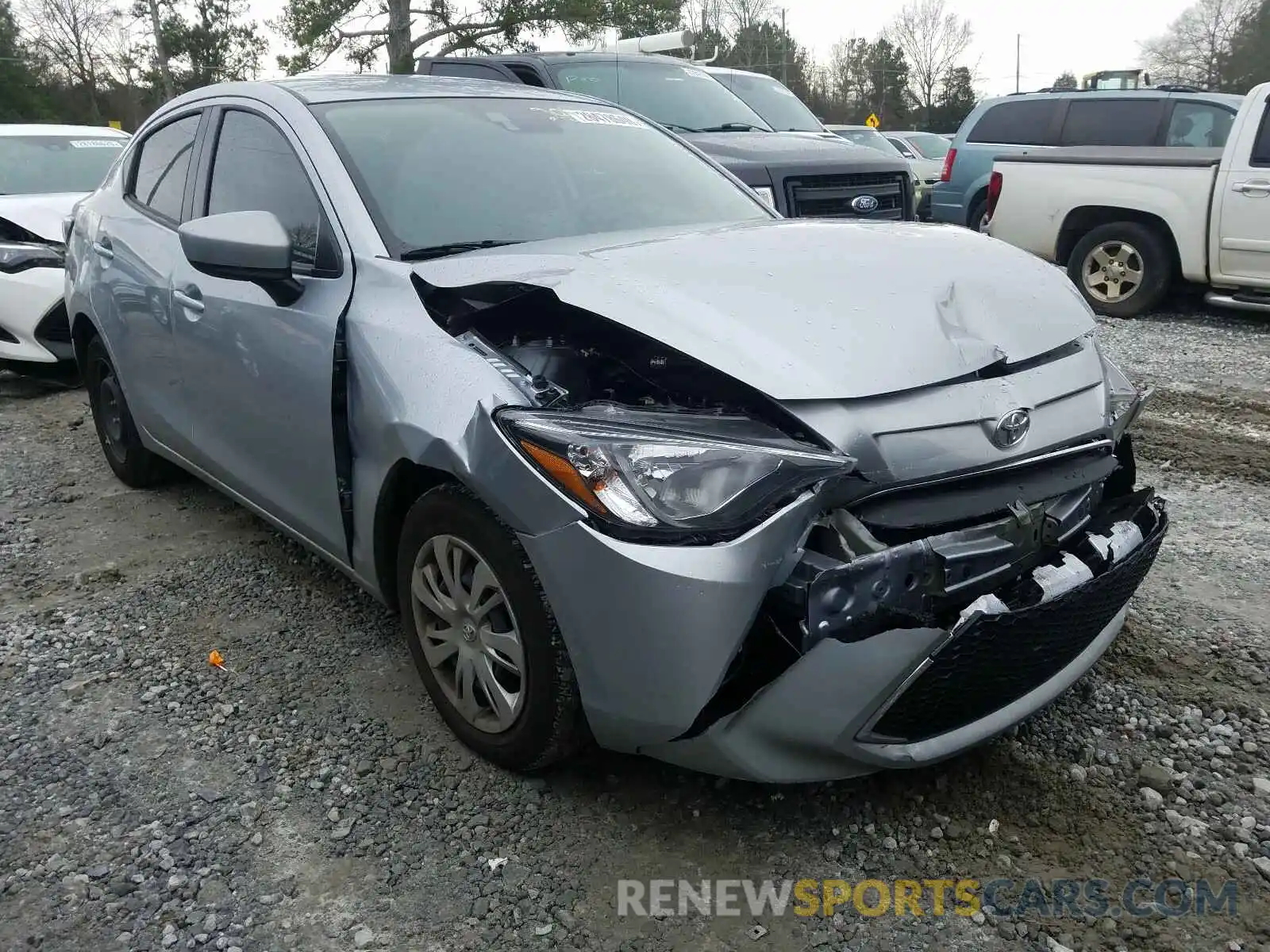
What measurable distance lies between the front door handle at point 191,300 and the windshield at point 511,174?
2.44 feet

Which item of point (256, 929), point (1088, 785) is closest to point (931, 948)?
point (1088, 785)

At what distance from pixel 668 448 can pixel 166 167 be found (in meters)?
2.93

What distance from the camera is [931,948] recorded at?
6.58 feet

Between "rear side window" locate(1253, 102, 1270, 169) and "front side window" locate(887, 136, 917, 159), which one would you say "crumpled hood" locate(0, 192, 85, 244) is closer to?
"rear side window" locate(1253, 102, 1270, 169)

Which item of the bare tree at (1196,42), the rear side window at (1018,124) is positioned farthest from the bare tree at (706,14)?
the bare tree at (1196,42)

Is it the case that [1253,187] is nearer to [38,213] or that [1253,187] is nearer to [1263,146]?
[1263,146]

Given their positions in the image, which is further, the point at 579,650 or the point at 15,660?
the point at 15,660

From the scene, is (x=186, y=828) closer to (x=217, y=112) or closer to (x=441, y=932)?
(x=441, y=932)

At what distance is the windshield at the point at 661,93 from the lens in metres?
7.87

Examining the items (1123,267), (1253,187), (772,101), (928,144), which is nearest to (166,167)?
(772,101)

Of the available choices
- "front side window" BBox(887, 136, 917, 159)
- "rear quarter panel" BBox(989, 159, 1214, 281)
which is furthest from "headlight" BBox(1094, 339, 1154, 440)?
"front side window" BBox(887, 136, 917, 159)

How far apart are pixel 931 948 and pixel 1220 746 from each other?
1058 mm

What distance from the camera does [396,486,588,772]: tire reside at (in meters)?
2.21

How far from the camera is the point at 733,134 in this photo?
7.68 meters
